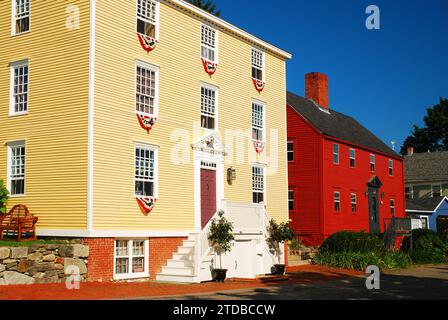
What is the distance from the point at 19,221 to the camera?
61.3ft

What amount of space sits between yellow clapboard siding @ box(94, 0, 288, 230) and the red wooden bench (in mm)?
2336

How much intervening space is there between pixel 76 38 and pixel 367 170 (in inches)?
1066

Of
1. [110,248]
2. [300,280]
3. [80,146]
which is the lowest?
[300,280]

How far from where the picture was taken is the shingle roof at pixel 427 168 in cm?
5972

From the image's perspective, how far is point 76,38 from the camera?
1928 cm

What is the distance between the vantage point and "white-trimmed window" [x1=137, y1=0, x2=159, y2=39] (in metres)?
20.9

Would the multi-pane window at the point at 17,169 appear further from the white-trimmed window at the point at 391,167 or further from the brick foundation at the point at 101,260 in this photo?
the white-trimmed window at the point at 391,167

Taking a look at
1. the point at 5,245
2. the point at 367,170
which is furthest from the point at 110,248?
the point at 367,170

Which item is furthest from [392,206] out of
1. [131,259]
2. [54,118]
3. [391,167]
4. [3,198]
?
[3,198]

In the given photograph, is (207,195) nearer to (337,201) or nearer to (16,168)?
(16,168)

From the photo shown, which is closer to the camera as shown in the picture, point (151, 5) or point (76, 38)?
point (76, 38)

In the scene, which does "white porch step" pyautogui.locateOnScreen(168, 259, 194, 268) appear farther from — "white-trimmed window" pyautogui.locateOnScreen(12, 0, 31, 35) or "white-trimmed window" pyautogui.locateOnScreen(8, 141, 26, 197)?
"white-trimmed window" pyautogui.locateOnScreen(12, 0, 31, 35)
